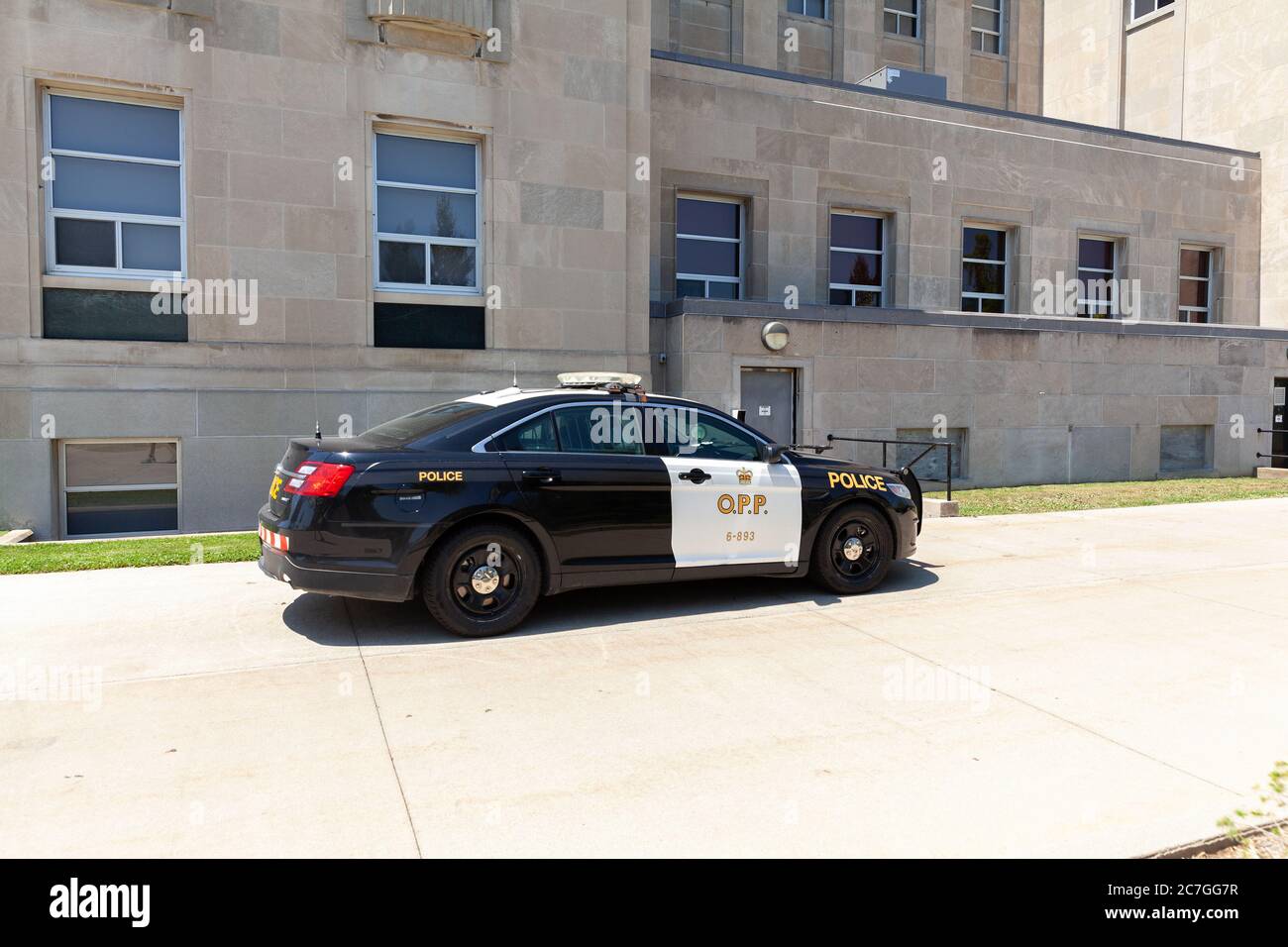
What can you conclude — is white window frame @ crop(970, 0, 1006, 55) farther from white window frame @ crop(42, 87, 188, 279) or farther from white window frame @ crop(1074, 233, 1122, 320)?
white window frame @ crop(42, 87, 188, 279)

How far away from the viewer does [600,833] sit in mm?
3408

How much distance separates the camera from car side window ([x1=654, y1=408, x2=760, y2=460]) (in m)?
7.03

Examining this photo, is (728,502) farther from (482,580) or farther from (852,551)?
(482,580)

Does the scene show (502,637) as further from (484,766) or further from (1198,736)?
(1198,736)

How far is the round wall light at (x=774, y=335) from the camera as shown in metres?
14.7

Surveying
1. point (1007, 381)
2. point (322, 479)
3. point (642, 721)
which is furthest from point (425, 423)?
point (1007, 381)

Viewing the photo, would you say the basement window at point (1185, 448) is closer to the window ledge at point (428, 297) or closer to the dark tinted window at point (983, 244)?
the dark tinted window at point (983, 244)

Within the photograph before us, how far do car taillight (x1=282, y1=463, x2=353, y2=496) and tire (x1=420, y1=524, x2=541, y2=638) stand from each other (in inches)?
29.7

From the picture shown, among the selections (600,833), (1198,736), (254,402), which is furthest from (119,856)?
(254,402)

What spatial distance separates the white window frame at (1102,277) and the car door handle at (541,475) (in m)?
17.3

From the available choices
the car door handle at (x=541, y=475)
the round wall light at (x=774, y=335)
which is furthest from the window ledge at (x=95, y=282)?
the round wall light at (x=774, y=335)

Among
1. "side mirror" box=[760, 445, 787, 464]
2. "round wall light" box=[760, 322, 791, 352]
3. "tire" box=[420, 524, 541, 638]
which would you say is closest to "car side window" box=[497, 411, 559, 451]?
"tire" box=[420, 524, 541, 638]

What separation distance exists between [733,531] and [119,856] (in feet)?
15.3

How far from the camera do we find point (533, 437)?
6.52 meters
